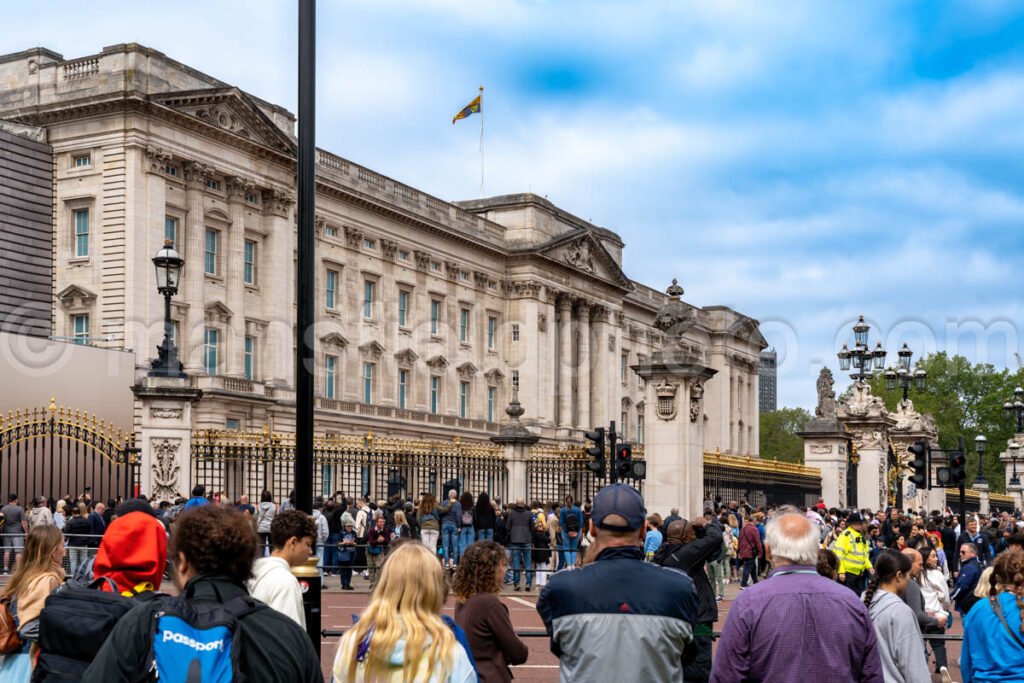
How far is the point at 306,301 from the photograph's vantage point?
748cm

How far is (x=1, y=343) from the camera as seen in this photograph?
125 feet

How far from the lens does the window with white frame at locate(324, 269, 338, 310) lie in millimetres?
59250

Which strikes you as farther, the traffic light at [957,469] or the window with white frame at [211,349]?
the window with white frame at [211,349]

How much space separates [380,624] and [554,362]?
234 ft

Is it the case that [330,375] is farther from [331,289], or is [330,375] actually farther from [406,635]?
[406,635]

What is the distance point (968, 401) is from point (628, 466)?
293 ft

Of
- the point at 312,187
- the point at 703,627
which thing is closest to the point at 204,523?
the point at 312,187

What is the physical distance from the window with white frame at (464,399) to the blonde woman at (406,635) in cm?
6452

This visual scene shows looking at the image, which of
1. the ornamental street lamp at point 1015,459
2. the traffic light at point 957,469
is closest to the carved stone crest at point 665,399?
the traffic light at point 957,469

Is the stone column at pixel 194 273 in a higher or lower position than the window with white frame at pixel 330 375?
higher

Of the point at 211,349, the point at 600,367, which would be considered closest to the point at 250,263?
the point at 211,349

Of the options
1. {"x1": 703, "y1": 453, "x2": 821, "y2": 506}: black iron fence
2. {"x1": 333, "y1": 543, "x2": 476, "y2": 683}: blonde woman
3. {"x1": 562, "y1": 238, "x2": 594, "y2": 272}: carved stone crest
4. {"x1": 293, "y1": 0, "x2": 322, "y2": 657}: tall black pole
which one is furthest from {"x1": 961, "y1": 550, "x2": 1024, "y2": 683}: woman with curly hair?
{"x1": 562, "y1": 238, "x2": 594, "y2": 272}: carved stone crest

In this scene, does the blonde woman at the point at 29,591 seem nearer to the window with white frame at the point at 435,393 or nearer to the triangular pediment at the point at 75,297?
the triangular pediment at the point at 75,297

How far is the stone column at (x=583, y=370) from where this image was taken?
79.9 meters
